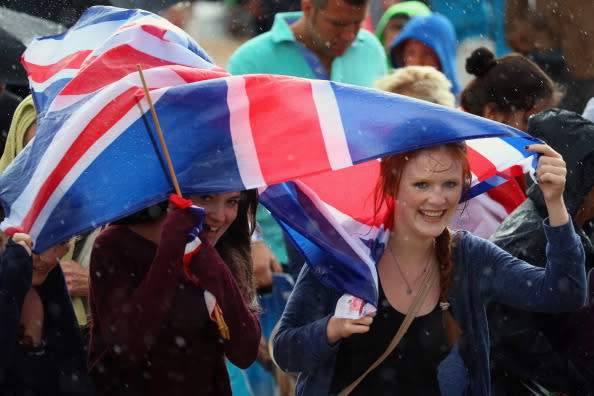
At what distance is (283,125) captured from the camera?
12.0 ft

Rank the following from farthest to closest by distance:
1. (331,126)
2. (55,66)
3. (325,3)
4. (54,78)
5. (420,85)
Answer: (325,3) → (420,85) → (55,66) → (54,78) → (331,126)

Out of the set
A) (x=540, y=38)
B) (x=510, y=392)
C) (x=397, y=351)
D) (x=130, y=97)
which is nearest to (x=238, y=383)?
(x=510, y=392)

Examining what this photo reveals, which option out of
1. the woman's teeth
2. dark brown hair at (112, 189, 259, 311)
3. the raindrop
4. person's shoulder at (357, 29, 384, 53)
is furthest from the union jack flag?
person's shoulder at (357, 29, 384, 53)

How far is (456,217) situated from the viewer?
4.25 meters

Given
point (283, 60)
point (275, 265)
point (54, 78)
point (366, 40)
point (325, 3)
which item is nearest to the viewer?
point (54, 78)

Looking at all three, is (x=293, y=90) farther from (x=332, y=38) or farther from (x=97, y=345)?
(x=332, y=38)

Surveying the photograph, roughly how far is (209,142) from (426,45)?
5197mm

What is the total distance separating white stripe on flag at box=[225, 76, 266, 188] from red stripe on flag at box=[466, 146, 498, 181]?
34.4 inches

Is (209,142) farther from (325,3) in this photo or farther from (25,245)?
(325,3)

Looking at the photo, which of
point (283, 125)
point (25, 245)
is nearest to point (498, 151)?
point (283, 125)

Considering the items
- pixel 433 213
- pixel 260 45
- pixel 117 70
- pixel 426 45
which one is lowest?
pixel 426 45

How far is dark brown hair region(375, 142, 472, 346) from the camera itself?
3.73 m

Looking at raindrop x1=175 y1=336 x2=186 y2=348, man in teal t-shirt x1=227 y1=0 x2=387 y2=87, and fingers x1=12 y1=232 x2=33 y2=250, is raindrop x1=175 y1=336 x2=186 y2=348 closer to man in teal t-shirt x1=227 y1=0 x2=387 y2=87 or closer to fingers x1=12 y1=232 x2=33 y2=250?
fingers x1=12 y1=232 x2=33 y2=250

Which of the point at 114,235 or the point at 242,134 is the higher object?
the point at 242,134
